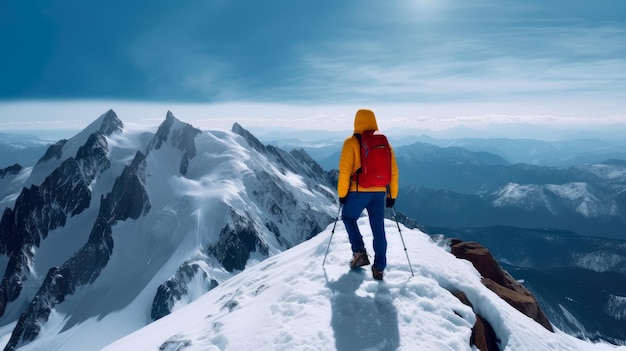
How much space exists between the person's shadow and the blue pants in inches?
32.3

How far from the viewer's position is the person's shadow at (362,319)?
330 inches

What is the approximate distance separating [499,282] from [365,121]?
10759 mm

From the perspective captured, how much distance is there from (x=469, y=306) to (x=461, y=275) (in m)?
1.67

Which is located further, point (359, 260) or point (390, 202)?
point (390, 202)

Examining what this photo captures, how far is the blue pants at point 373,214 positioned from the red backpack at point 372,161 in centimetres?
42

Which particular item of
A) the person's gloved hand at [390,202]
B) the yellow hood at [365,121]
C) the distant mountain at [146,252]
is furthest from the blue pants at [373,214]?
the distant mountain at [146,252]

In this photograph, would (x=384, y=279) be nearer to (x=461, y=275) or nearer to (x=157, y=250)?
(x=461, y=275)

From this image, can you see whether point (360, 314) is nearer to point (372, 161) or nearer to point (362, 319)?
point (362, 319)

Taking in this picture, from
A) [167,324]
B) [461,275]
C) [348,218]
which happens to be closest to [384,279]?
[348,218]

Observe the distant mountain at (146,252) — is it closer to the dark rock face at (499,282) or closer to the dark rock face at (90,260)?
the dark rock face at (90,260)

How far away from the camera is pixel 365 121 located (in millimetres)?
10234

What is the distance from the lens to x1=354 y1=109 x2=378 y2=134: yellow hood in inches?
402

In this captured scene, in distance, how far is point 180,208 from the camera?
16688cm

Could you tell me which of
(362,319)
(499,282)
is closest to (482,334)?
(362,319)
